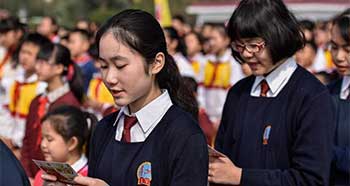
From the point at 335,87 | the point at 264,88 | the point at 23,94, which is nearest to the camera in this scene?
the point at 264,88

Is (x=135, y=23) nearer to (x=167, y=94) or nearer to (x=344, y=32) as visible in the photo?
(x=167, y=94)

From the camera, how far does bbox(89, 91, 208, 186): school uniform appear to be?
268 cm

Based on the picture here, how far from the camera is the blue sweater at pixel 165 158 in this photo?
2.67m

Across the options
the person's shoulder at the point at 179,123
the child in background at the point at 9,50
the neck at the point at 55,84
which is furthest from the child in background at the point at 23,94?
the person's shoulder at the point at 179,123

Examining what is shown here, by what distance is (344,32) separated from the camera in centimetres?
402

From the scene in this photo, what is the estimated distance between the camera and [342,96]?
4047 millimetres

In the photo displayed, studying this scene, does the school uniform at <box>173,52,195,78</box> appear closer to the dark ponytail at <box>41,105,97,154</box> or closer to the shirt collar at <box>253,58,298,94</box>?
the dark ponytail at <box>41,105,97,154</box>

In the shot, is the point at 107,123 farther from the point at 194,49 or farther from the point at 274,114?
the point at 194,49

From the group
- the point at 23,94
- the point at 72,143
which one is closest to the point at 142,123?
the point at 72,143

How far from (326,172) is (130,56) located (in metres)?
1.07

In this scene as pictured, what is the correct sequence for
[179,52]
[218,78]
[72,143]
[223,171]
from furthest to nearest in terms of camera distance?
[218,78], [179,52], [72,143], [223,171]

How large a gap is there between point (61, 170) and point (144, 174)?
12.1 inches

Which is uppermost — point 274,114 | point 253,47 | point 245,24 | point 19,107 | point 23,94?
point 245,24

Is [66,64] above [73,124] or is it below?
above
